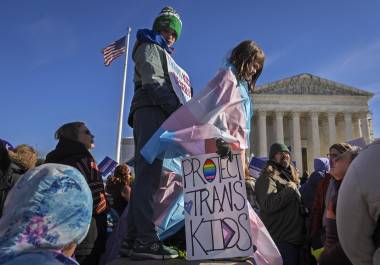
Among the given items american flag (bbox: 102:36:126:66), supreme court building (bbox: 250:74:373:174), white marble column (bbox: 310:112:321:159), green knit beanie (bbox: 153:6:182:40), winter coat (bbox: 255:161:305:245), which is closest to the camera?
green knit beanie (bbox: 153:6:182:40)

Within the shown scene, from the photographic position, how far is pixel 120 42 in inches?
666

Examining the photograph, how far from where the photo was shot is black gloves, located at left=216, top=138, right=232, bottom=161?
3.01 meters

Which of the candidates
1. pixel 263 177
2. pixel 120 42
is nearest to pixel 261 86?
pixel 120 42

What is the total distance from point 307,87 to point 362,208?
51804 millimetres

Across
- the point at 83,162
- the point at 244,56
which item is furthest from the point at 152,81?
the point at 83,162

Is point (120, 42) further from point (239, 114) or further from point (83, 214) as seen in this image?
point (83, 214)

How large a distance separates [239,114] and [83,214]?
2074 millimetres

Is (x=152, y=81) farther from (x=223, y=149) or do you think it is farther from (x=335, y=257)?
(x=335, y=257)

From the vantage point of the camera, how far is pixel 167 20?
12.0 feet

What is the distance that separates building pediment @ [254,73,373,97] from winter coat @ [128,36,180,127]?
48.0 metres

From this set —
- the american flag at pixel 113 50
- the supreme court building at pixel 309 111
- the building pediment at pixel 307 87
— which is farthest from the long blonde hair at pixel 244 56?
the building pediment at pixel 307 87

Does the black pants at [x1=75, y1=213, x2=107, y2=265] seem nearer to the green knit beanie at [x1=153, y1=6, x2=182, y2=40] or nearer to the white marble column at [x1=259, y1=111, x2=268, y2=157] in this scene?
the green knit beanie at [x1=153, y1=6, x2=182, y2=40]

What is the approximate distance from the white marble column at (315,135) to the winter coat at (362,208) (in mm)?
49536

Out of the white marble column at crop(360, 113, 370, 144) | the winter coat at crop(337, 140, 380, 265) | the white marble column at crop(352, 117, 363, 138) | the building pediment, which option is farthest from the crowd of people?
the white marble column at crop(352, 117, 363, 138)
